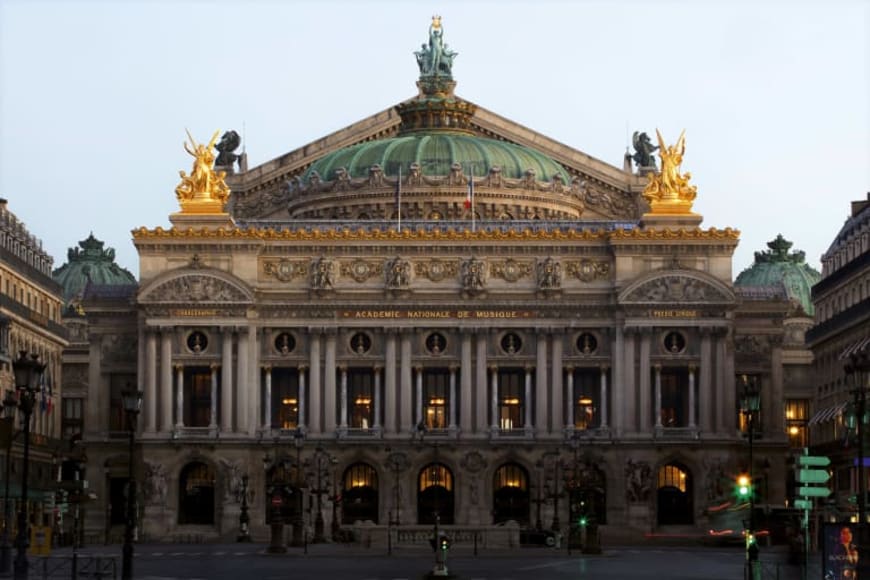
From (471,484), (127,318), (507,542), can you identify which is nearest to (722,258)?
(471,484)

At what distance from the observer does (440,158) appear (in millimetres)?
167125

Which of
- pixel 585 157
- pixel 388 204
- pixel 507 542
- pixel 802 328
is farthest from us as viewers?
pixel 802 328

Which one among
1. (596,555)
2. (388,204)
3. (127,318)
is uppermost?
(388,204)

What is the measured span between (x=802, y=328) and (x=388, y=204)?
47.5 m

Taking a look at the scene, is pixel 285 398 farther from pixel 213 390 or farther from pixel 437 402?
pixel 437 402

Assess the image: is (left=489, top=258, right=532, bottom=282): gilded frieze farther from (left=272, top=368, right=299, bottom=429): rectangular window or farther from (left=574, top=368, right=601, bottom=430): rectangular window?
(left=272, top=368, right=299, bottom=429): rectangular window

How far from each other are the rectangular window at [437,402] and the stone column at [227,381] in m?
14.3

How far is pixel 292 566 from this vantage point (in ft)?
320

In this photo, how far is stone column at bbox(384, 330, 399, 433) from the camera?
484ft

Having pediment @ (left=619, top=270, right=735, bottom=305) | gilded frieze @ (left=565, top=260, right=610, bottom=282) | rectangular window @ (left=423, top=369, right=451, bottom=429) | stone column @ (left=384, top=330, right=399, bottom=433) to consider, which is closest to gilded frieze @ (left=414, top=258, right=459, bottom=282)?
stone column @ (left=384, top=330, right=399, bottom=433)

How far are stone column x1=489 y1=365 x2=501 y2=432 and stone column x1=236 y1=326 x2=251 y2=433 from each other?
58.4 ft

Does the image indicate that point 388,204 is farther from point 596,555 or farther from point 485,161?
point 596,555

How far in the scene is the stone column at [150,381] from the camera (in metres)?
146

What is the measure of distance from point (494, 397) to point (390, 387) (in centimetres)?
767
